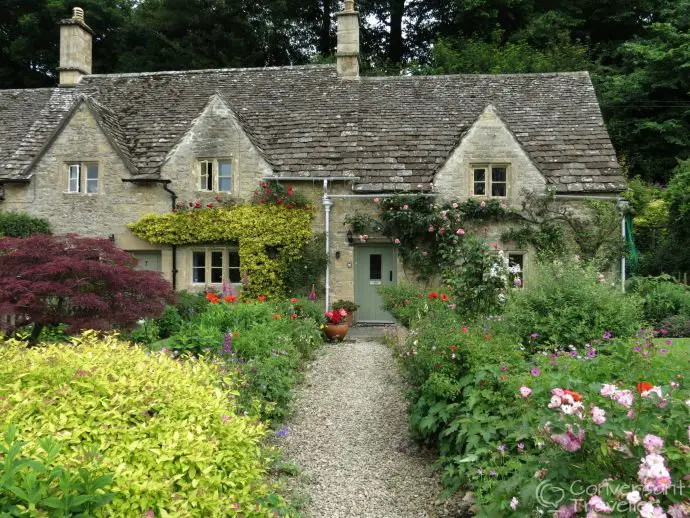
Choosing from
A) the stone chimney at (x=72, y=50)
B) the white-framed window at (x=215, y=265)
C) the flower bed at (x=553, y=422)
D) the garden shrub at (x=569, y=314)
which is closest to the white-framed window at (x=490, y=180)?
the white-framed window at (x=215, y=265)

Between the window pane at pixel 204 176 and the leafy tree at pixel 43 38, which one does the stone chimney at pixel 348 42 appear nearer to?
the window pane at pixel 204 176

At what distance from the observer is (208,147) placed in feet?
51.4

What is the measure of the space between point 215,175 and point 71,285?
331 inches

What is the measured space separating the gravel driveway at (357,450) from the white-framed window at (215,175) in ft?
27.4

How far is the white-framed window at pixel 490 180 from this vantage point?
50.2 feet

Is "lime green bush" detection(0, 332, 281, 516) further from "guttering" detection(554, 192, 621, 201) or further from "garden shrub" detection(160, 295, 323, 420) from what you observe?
"guttering" detection(554, 192, 621, 201)

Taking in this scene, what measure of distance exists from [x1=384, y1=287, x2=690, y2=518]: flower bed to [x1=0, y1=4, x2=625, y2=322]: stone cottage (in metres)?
7.71

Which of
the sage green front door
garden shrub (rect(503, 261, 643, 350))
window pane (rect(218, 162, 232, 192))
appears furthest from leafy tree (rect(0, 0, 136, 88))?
garden shrub (rect(503, 261, 643, 350))

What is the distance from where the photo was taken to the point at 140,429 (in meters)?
3.60

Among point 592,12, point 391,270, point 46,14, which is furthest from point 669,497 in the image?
point 46,14

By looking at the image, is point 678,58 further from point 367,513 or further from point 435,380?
point 367,513

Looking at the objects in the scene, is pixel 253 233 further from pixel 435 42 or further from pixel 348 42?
pixel 435 42

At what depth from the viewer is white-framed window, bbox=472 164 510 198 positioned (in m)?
15.3

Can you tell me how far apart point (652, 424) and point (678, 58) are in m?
26.9
